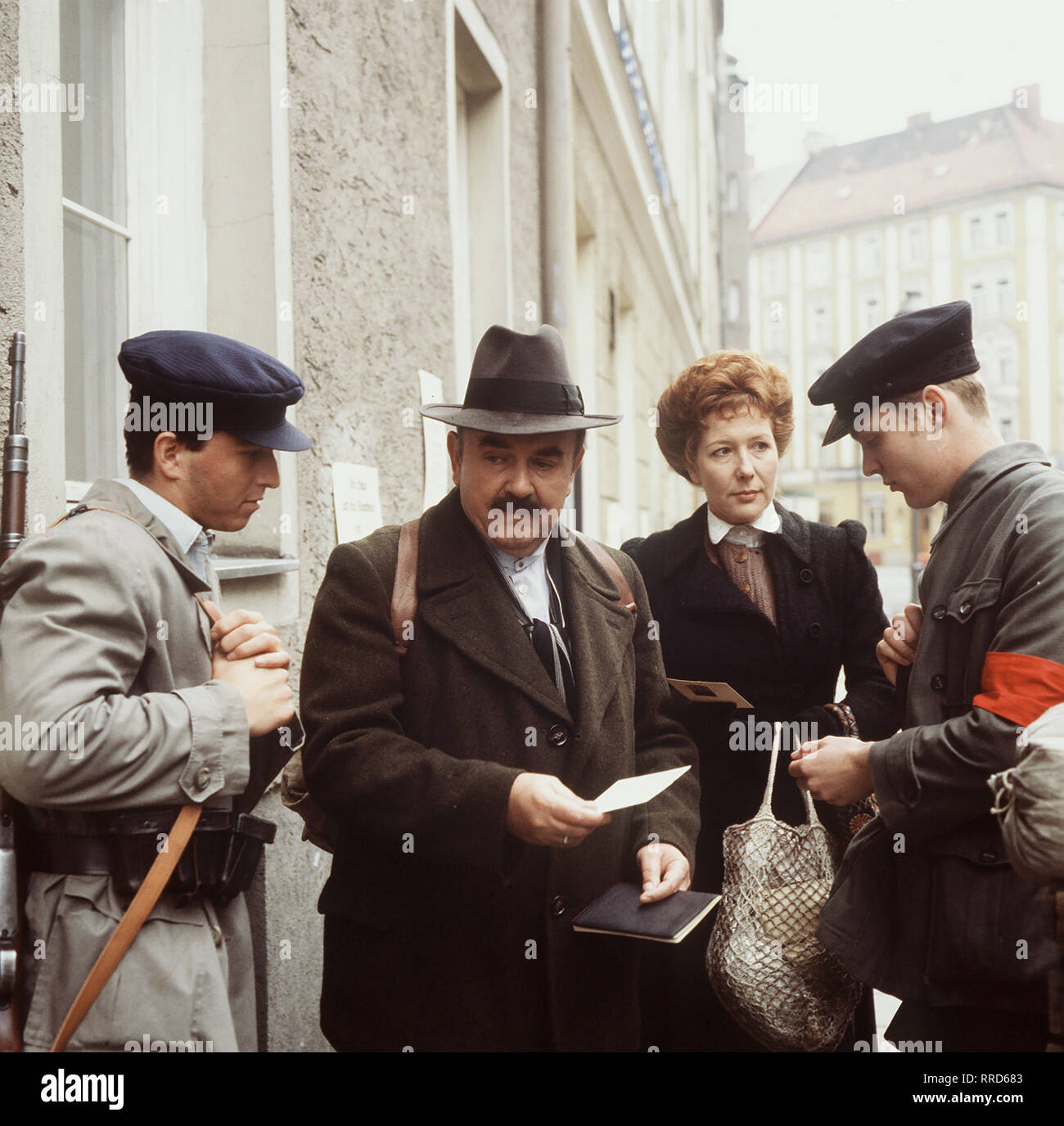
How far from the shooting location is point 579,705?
86.3 inches

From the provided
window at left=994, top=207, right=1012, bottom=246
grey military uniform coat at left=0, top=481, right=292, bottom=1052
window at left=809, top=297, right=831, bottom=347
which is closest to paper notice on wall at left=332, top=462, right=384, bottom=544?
grey military uniform coat at left=0, top=481, right=292, bottom=1052

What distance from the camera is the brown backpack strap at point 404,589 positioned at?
2.09 m

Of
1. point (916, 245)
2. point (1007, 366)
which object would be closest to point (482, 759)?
point (1007, 366)

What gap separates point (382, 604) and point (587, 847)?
64cm

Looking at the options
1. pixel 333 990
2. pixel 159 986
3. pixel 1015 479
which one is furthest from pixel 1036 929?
pixel 159 986

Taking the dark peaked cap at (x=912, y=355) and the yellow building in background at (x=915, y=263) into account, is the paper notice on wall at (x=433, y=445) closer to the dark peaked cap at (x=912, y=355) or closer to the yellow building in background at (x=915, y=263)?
the dark peaked cap at (x=912, y=355)

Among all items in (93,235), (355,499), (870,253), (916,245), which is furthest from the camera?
(870,253)

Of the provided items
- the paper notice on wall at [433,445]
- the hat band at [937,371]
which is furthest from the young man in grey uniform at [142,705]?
the paper notice on wall at [433,445]

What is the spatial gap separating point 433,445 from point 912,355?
2.64 m

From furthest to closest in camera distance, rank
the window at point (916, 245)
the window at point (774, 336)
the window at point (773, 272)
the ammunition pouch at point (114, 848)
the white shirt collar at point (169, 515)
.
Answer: the window at point (773, 272) < the window at point (774, 336) < the window at point (916, 245) < the white shirt collar at point (169, 515) < the ammunition pouch at point (114, 848)

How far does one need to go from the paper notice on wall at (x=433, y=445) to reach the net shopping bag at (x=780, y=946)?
7.67 ft

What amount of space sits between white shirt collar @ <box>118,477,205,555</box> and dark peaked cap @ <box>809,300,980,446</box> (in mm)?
1347

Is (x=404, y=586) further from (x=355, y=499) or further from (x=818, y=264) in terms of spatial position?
(x=818, y=264)

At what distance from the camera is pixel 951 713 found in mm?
2104
